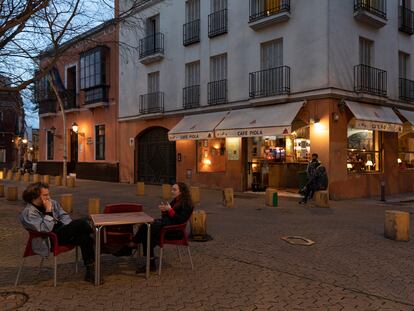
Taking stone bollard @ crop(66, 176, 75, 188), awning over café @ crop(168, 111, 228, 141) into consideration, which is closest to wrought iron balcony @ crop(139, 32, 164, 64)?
awning over café @ crop(168, 111, 228, 141)

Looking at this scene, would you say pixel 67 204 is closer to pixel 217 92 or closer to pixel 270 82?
pixel 270 82

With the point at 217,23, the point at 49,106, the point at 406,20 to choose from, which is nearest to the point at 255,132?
the point at 217,23

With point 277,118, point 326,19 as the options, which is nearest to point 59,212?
point 277,118

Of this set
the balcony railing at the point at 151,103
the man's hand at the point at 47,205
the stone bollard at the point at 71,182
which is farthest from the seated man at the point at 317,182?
the stone bollard at the point at 71,182

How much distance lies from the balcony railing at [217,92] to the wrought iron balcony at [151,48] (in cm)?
426

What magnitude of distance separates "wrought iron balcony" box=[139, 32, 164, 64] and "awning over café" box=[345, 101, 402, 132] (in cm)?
1093

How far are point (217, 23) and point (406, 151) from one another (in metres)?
10.7

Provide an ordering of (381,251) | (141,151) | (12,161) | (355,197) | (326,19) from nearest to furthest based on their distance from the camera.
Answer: (381,251) < (326,19) < (355,197) < (141,151) < (12,161)

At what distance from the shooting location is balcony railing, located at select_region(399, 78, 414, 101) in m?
18.6

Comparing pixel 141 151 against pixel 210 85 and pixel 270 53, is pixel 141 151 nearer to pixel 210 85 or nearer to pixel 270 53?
pixel 210 85

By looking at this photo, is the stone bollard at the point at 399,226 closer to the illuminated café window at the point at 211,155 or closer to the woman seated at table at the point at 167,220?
the woman seated at table at the point at 167,220

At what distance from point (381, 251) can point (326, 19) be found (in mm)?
10132

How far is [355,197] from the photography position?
16.3m

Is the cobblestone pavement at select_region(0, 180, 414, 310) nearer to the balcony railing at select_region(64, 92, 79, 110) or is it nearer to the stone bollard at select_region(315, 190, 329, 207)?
the stone bollard at select_region(315, 190, 329, 207)
